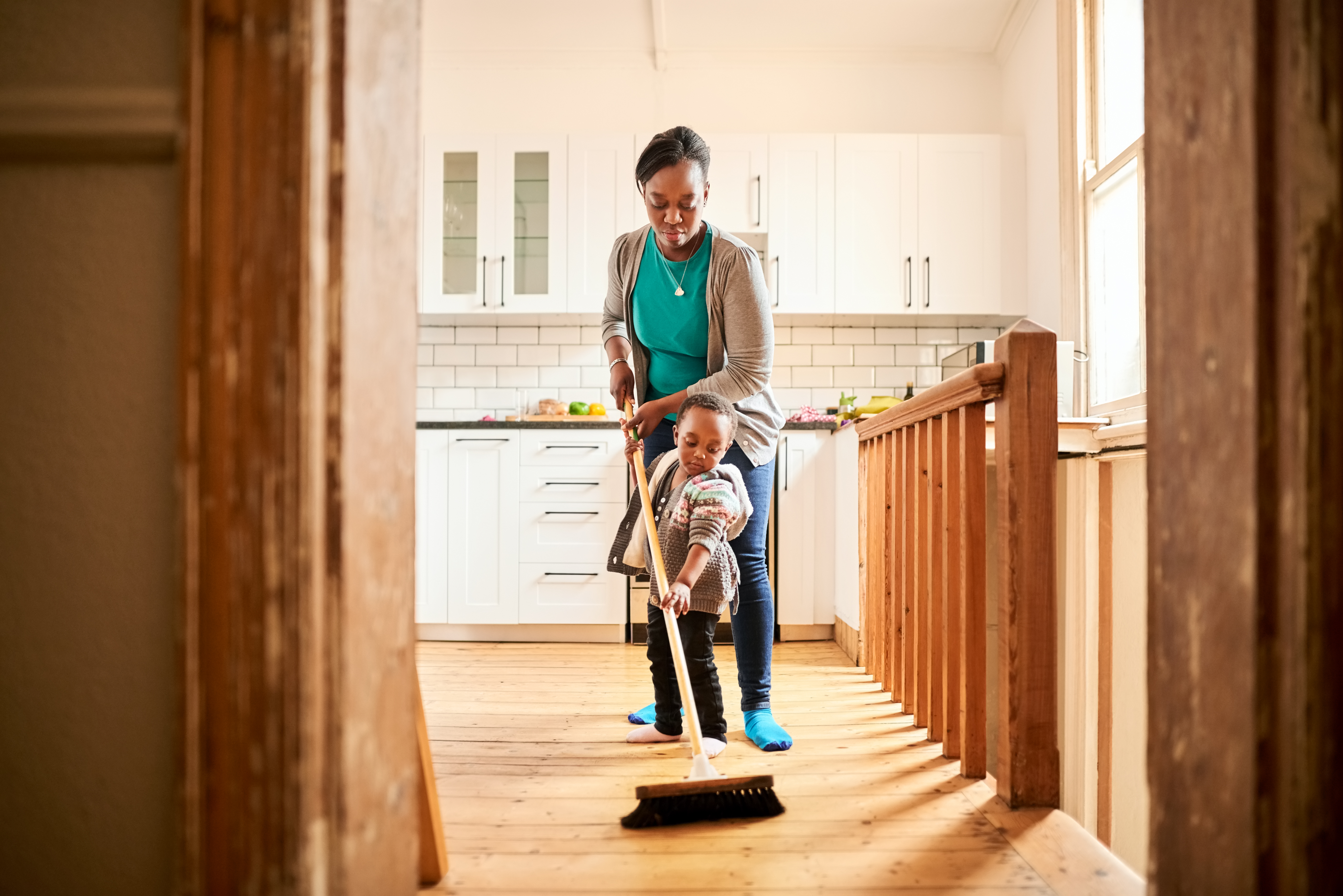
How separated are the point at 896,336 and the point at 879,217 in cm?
58

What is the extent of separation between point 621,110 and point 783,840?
359 centimetres

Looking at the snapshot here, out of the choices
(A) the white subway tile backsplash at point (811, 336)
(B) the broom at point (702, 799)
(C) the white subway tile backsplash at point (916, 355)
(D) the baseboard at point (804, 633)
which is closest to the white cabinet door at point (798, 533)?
(D) the baseboard at point (804, 633)

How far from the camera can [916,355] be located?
4.04m

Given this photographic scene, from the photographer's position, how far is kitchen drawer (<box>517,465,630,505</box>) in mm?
3438

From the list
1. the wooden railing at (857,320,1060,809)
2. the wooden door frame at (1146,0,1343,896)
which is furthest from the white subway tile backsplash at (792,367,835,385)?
the wooden door frame at (1146,0,1343,896)

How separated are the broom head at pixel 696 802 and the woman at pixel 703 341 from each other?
419 mm

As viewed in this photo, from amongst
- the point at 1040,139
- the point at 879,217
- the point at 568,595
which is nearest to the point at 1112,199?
the point at 1040,139

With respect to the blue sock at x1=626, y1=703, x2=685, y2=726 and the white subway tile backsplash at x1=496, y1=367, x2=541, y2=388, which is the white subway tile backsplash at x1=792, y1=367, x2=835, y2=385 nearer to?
the white subway tile backsplash at x1=496, y1=367, x2=541, y2=388

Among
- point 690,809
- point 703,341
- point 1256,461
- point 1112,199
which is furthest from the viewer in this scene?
point 1112,199

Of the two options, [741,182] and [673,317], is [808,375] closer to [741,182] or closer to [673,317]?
[741,182]

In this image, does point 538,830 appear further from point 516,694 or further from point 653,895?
point 516,694

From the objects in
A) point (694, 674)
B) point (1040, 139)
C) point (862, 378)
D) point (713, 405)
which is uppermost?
point (1040, 139)

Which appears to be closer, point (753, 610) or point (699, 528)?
point (699, 528)

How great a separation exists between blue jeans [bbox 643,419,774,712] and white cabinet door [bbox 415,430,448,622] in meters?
1.88
